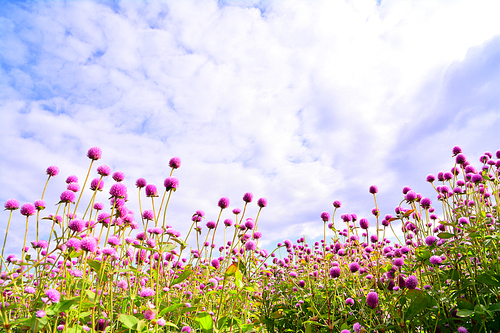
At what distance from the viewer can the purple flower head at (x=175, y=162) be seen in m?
3.18

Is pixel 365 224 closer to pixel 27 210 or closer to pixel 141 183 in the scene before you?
pixel 141 183

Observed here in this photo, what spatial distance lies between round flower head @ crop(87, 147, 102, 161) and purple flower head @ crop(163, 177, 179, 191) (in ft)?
2.38

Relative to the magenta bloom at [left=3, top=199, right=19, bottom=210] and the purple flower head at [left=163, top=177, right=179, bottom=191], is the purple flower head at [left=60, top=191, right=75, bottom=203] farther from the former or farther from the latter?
the purple flower head at [left=163, top=177, right=179, bottom=191]

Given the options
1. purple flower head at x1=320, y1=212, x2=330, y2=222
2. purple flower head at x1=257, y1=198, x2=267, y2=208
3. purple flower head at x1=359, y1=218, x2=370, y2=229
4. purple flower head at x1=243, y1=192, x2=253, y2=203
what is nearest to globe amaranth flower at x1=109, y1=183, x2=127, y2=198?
purple flower head at x1=243, y1=192, x2=253, y2=203

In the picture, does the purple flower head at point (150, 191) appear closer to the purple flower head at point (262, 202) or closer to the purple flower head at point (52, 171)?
the purple flower head at point (52, 171)

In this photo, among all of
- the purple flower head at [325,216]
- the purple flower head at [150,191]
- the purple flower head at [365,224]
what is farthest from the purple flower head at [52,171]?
the purple flower head at [365,224]

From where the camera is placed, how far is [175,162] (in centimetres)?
318

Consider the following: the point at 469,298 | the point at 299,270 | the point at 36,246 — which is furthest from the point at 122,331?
the point at 299,270

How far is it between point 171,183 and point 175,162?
468 mm

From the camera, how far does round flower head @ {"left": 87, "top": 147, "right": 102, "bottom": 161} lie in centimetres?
283

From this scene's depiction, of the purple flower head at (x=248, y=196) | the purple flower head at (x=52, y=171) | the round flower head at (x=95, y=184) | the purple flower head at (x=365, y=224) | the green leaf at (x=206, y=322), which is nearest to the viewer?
the green leaf at (x=206, y=322)

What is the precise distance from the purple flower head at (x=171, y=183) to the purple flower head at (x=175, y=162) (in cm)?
41

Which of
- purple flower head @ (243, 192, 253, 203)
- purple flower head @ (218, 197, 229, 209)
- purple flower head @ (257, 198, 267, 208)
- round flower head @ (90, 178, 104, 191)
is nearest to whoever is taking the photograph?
round flower head @ (90, 178, 104, 191)

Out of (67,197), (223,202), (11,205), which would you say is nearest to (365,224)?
(223,202)
